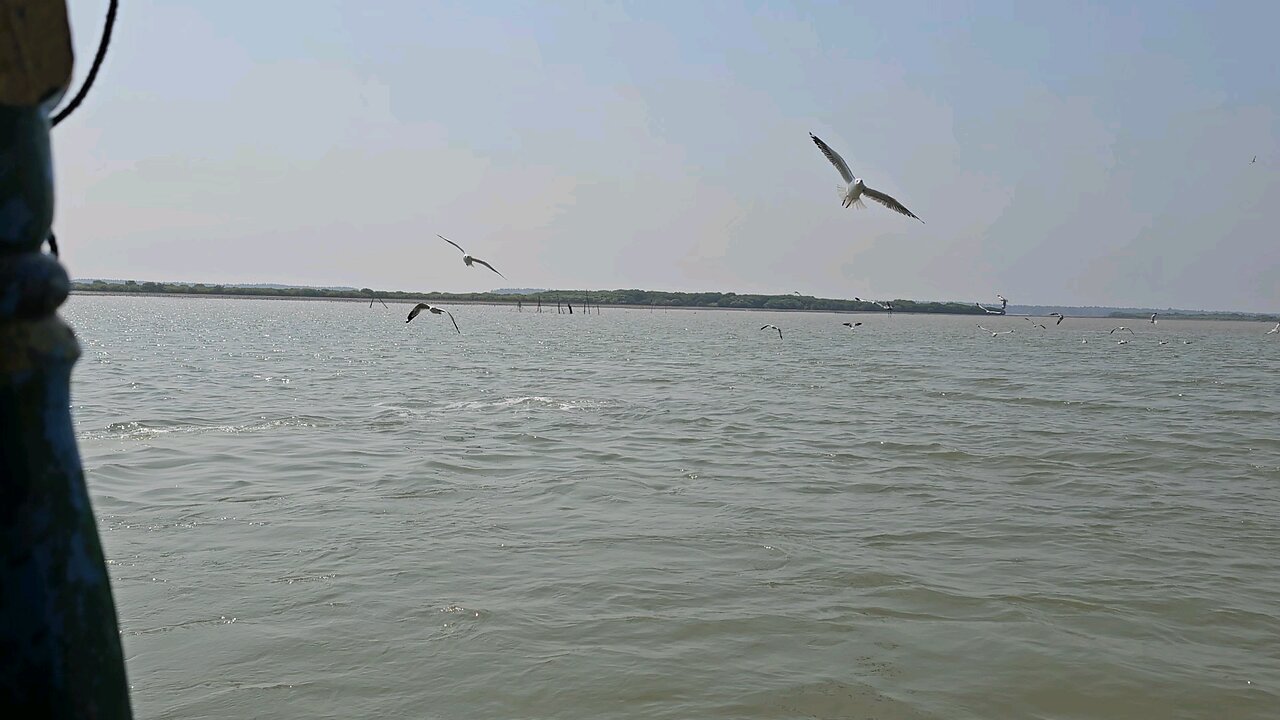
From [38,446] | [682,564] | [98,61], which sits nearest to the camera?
[38,446]

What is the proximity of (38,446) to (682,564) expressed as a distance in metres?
7.26

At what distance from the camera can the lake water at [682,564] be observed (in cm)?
567

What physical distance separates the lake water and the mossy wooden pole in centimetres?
440

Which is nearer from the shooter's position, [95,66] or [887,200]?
[95,66]

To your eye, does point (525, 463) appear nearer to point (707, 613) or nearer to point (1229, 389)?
point (707, 613)

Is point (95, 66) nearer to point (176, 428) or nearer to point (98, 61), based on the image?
point (98, 61)

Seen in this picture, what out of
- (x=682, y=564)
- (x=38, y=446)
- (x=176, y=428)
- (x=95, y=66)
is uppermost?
(x=95, y=66)

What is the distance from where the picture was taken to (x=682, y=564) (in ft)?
26.6

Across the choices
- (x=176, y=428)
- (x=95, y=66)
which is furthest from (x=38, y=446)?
(x=176, y=428)

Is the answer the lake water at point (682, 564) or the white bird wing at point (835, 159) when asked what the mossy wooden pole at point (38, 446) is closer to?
the lake water at point (682, 564)

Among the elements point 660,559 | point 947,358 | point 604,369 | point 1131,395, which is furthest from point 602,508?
point 947,358

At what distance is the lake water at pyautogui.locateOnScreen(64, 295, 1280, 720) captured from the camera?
18.6 ft

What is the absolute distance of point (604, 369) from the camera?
3353cm

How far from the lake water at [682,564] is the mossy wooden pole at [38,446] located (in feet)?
14.4
